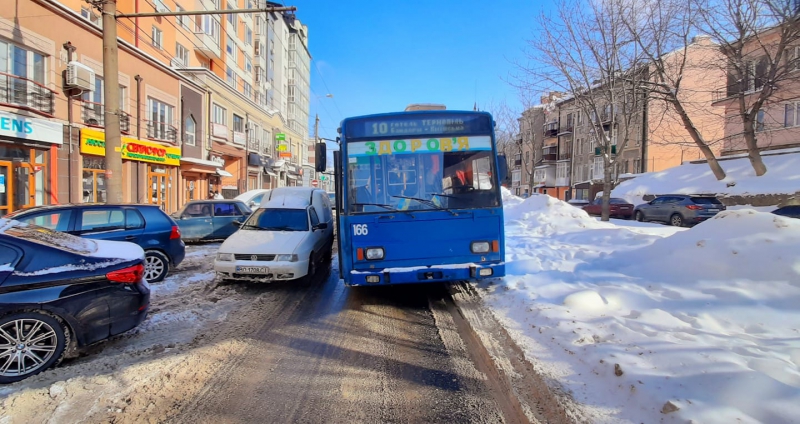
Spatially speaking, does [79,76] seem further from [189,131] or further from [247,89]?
[247,89]

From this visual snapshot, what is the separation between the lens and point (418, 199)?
19.9 feet

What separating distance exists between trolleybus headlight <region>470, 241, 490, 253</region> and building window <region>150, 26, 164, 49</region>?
26.3 m

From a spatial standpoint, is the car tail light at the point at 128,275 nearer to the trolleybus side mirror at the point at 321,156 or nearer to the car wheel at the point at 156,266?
the trolleybus side mirror at the point at 321,156

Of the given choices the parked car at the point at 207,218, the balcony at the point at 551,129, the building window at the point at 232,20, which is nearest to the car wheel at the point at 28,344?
the parked car at the point at 207,218

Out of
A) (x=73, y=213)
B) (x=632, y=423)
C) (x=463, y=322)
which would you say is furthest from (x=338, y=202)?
(x=73, y=213)

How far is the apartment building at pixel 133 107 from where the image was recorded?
14.0 meters

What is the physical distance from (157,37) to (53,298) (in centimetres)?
2657

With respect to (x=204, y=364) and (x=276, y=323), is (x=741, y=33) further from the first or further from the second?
(x=204, y=364)

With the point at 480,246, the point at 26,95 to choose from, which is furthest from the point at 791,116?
the point at 26,95

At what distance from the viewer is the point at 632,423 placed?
9.89ft

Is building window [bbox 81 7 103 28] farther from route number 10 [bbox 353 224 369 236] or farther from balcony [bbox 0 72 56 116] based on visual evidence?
route number 10 [bbox 353 224 369 236]

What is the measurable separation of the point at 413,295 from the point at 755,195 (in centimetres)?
2502

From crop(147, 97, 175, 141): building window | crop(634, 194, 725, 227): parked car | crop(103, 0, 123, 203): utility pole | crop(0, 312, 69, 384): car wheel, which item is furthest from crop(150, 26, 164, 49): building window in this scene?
crop(634, 194, 725, 227): parked car

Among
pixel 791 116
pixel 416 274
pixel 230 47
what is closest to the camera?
pixel 416 274
